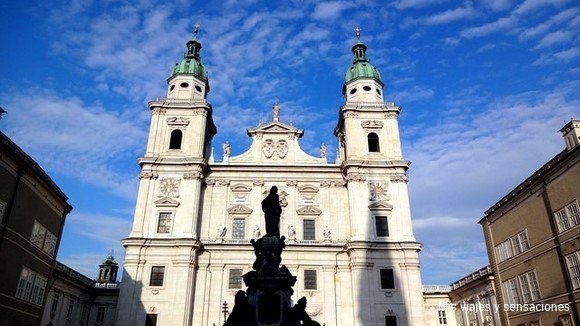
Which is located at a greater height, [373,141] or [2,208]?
[373,141]

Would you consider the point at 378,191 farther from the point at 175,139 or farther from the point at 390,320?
the point at 175,139

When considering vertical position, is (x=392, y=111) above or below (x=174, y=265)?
above

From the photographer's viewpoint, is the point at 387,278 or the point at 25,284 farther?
the point at 387,278

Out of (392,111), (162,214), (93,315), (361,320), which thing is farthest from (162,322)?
(392,111)

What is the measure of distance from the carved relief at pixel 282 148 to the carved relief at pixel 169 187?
9.33 m

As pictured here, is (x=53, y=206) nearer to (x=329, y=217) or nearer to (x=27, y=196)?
(x=27, y=196)

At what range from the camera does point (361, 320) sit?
1313 inches

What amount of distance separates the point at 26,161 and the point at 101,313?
2040 cm

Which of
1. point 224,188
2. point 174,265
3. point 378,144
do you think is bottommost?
point 174,265

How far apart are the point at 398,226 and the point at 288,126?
44.3 feet

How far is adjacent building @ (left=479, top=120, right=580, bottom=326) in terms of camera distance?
25.2 meters

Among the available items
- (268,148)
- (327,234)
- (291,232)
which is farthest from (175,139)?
(327,234)

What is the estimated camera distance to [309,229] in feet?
124

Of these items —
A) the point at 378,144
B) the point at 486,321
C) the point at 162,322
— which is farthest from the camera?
the point at 378,144
